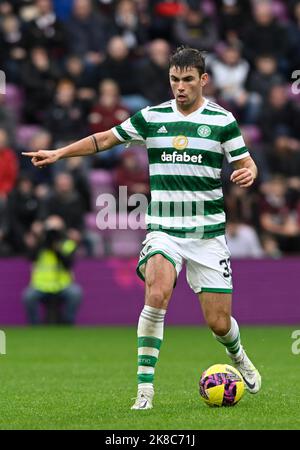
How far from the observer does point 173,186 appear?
912 cm

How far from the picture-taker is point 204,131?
9.19 meters

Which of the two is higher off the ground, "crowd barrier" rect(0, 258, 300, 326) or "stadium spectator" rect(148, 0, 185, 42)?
"stadium spectator" rect(148, 0, 185, 42)

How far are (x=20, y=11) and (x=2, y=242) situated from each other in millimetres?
5203

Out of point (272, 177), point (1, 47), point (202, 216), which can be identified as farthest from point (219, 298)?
point (1, 47)

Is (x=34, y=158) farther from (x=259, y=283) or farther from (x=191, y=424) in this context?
(x=259, y=283)

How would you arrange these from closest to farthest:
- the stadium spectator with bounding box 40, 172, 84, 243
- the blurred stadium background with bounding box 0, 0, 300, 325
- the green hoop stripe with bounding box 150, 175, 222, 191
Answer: the green hoop stripe with bounding box 150, 175, 222, 191
the blurred stadium background with bounding box 0, 0, 300, 325
the stadium spectator with bounding box 40, 172, 84, 243

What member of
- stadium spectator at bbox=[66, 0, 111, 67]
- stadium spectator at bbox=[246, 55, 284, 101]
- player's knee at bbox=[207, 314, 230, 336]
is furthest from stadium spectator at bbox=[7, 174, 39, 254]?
player's knee at bbox=[207, 314, 230, 336]

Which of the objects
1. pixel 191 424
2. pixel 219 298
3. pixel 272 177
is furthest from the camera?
pixel 272 177

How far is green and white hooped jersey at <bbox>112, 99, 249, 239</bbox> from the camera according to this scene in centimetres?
912

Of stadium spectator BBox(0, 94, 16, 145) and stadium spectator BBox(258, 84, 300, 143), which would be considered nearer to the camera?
stadium spectator BBox(0, 94, 16, 145)

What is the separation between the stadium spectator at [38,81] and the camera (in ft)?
67.6

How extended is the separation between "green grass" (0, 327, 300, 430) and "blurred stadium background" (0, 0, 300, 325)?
0.94 m

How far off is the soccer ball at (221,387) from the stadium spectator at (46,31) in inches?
506

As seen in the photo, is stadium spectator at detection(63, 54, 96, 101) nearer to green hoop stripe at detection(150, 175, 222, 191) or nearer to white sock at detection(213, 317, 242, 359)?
white sock at detection(213, 317, 242, 359)
